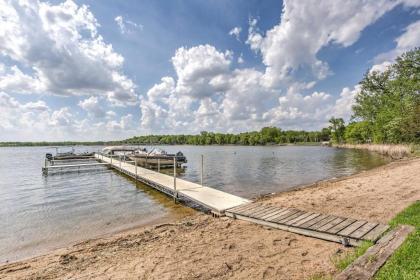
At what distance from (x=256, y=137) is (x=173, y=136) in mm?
65817

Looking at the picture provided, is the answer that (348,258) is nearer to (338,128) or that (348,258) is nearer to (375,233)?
(375,233)

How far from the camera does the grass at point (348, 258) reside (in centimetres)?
393

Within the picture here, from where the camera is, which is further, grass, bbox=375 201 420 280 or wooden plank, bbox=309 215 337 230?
wooden plank, bbox=309 215 337 230

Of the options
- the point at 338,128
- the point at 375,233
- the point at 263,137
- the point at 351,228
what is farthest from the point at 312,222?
the point at 263,137

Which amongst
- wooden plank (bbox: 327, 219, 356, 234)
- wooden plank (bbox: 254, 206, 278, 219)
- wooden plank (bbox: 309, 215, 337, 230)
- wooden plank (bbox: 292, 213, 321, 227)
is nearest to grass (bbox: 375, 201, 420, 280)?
wooden plank (bbox: 327, 219, 356, 234)

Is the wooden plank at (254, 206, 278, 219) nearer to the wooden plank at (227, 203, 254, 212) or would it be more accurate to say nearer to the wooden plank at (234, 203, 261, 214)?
the wooden plank at (234, 203, 261, 214)

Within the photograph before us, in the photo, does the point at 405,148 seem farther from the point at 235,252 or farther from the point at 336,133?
the point at 336,133

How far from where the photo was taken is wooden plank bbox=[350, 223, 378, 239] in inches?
192

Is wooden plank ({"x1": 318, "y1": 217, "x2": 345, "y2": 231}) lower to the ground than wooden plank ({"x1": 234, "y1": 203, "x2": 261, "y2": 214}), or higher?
higher

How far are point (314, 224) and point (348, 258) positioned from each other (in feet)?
5.63

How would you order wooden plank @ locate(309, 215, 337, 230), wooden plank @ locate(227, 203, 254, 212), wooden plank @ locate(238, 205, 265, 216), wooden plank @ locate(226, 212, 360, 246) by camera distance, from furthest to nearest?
wooden plank @ locate(227, 203, 254, 212) < wooden plank @ locate(238, 205, 265, 216) < wooden plank @ locate(309, 215, 337, 230) < wooden plank @ locate(226, 212, 360, 246)

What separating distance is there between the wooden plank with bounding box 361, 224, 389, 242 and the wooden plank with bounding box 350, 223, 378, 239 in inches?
2.4

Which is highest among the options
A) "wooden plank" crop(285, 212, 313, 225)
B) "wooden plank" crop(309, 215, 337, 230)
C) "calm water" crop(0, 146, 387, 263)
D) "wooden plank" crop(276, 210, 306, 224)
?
"wooden plank" crop(309, 215, 337, 230)

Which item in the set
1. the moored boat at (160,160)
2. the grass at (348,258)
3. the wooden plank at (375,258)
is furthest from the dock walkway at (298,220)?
the moored boat at (160,160)
